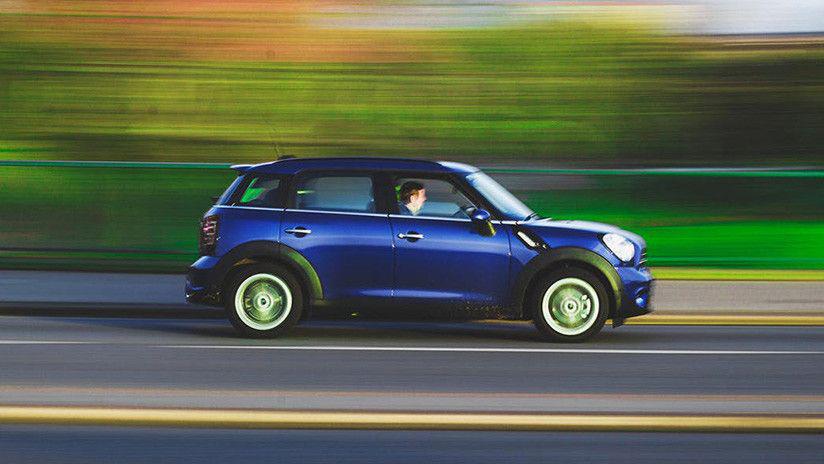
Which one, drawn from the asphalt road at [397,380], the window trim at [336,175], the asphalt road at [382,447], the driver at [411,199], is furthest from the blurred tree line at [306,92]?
the asphalt road at [382,447]

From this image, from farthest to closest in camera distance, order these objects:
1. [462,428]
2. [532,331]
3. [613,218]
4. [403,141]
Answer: [403,141] → [613,218] → [532,331] → [462,428]

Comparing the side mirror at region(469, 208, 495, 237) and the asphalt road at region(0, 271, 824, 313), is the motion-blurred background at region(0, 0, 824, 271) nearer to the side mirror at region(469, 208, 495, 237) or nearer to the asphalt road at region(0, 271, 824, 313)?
the asphalt road at region(0, 271, 824, 313)

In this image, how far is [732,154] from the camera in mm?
20438

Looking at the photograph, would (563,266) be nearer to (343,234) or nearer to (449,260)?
(449,260)

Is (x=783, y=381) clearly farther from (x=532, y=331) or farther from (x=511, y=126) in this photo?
(x=511, y=126)

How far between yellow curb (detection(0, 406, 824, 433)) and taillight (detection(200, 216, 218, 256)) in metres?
3.73

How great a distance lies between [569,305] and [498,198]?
956 millimetres

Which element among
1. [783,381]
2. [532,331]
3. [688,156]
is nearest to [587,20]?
[688,156]

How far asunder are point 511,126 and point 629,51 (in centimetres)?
207

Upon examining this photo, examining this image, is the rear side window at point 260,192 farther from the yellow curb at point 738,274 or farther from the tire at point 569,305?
the yellow curb at point 738,274

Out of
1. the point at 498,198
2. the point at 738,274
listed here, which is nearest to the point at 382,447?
the point at 498,198

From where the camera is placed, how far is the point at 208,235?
11.0m

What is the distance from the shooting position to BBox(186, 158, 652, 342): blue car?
34.9ft

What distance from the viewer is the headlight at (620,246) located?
10.7 m
